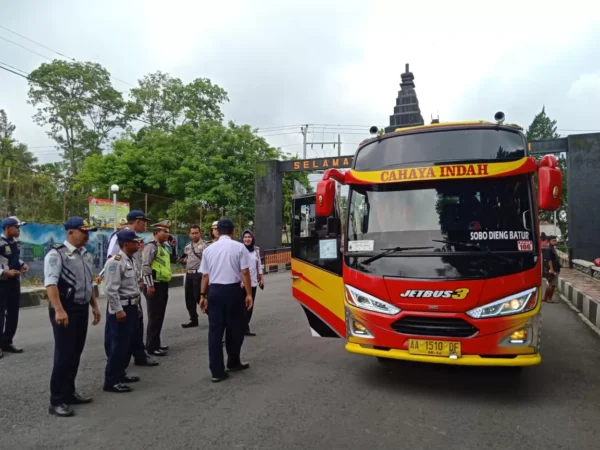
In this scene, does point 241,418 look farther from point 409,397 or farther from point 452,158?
point 452,158

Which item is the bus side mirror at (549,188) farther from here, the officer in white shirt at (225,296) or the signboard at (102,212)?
the signboard at (102,212)

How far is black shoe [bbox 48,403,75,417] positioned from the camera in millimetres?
4367

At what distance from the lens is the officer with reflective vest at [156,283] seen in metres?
6.63

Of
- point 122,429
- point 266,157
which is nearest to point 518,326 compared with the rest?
point 122,429

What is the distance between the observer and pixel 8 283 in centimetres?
678

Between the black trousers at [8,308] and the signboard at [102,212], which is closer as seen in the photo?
the black trousers at [8,308]

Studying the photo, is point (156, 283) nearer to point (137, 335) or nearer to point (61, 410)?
point (137, 335)

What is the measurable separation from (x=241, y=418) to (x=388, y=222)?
241 cm

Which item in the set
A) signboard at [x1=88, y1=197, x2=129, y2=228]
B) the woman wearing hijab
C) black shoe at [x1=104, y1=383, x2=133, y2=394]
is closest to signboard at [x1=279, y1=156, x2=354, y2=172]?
signboard at [x1=88, y1=197, x2=129, y2=228]

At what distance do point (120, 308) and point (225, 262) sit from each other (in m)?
1.26

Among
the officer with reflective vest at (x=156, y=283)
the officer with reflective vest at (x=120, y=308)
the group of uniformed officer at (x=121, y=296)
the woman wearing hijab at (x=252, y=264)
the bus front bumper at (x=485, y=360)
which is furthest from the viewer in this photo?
the woman wearing hijab at (x=252, y=264)

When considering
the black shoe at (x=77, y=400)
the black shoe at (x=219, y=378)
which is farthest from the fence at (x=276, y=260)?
the black shoe at (x=77, y=400)

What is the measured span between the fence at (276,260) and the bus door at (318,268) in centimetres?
1651

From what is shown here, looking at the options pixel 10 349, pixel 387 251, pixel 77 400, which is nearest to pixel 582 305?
pixel 387 251
